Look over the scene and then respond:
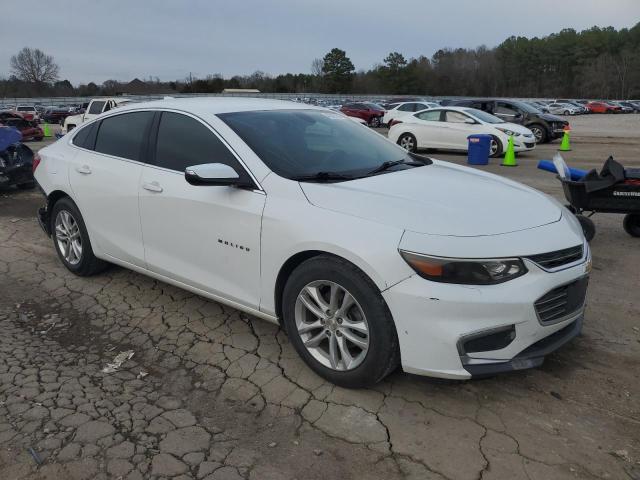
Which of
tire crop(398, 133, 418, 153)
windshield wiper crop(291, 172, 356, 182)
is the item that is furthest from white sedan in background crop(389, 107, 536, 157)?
windshield wiper crop(291, 172, 356, 182)

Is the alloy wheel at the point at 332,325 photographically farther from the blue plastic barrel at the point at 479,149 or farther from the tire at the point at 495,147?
the tire at the point at 495,147

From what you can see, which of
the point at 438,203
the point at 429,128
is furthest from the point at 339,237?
the point at 429,128

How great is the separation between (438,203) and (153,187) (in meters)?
2.10

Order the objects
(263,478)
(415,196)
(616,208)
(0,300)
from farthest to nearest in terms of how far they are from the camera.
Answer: (616,208) < (0,300) < (415,196) < (263,478)

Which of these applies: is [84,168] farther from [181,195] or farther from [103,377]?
[103,377]

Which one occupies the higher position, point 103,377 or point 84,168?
point 84,168

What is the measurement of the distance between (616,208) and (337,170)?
13.2 feet

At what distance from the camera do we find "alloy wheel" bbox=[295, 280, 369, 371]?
294 centimetres

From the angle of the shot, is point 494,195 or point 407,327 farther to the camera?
point 494,195

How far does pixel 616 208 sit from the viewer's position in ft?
19.5

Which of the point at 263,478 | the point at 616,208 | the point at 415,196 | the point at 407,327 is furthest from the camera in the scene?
the point at 616,208

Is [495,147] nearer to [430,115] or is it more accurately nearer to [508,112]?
[430,115]

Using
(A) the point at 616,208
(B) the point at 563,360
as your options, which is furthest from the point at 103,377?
(A) the point at 616,208

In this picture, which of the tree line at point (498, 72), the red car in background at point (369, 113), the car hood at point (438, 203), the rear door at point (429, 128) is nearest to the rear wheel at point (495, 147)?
the rear door at point (429, 128)
